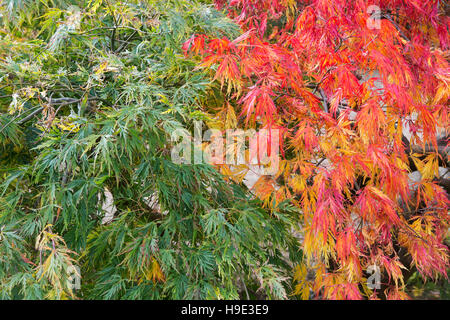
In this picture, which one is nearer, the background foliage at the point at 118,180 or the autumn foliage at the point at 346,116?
the background foliage at the point at 118,180

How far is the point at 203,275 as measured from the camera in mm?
1779

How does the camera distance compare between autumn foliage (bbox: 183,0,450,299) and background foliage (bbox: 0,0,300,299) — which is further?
autumn foliage (bbox: 183,0,450,299)

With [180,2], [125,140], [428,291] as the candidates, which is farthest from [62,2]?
[428,291]

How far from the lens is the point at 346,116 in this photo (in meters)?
1.89

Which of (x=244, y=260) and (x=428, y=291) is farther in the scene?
(x=428, y=291)

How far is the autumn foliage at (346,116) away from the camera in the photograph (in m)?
1.78

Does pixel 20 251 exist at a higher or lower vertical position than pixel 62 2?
lower

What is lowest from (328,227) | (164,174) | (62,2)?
(328,227)

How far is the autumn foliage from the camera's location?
1778 mm

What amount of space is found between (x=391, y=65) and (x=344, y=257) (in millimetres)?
860

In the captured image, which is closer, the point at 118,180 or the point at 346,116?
the point at 118,180

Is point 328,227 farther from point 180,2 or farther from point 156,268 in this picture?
point 180,2

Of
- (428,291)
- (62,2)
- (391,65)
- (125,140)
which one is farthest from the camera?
(428,291)

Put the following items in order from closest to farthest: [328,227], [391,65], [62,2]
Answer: [328,227] < [391,65] < [62,2]
